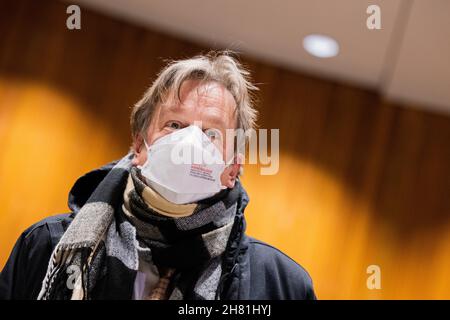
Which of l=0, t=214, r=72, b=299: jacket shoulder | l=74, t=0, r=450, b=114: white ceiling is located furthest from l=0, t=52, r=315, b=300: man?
l=74, t=0, r=450, b=114: white ceiling

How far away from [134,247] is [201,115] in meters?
0.30

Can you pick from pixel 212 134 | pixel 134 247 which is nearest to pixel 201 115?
pixel 212 134

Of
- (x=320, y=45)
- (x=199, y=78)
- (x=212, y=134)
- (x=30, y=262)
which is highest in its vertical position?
(x=320, y=45)

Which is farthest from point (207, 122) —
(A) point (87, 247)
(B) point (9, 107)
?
(B) point (9, 107)

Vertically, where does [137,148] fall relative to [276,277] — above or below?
above

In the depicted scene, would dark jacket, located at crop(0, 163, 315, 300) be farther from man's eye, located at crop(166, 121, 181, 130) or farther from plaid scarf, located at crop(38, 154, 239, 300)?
→ man's eye, located at crop(166, 121, 181, 130)

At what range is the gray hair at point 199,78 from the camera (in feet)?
4.25

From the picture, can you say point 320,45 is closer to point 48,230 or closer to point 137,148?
point 137,148

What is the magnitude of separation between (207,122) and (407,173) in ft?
7.31

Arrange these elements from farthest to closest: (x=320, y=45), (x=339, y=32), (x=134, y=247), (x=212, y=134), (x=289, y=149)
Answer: (x=289, y=149), (x=320, y=45), (x=339, y=32), (x=212, y=134), (x=134, y=247)

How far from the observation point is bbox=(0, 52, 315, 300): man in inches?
42.9

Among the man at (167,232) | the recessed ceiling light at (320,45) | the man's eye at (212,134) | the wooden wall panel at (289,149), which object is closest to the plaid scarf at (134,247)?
the man at (167,232)

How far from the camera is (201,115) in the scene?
121 centimetres

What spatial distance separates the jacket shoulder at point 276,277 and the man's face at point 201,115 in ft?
0.55
